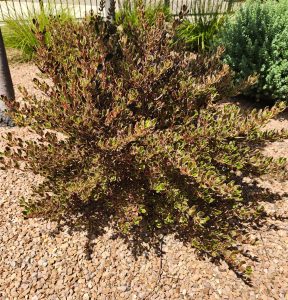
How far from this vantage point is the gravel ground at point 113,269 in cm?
284

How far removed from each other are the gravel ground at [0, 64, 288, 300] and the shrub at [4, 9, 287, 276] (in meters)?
0.23

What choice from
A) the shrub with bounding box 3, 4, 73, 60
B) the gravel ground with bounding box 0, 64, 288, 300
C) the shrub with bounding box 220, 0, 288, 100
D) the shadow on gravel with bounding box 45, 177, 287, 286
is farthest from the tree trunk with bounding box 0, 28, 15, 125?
the shrub with bounding box 220, 0, 288, 100

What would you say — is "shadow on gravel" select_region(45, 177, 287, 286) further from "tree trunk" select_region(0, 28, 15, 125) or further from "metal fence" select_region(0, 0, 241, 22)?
"metal fence" select_region(0, 0, 241, 22)

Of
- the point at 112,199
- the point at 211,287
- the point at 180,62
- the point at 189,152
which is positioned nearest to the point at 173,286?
the point at 211,287

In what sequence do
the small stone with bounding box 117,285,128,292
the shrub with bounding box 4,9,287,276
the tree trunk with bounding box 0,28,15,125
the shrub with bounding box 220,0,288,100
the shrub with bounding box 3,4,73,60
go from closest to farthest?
1. the shrub with bounding box 4,9,287,276
2. the small stone with bounding box 117,285,128,292
3. the tree trunk with bounding box 0,28,15,125
4. the shrub with bounding box 220,0,288,100
5. the shrub with bounding box 3,4,73,60

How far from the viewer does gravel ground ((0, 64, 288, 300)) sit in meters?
2.84

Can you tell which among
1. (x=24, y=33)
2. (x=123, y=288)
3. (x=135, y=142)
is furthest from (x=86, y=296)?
(x=24, y=33)

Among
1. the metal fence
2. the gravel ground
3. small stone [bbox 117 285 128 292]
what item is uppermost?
the metal fence

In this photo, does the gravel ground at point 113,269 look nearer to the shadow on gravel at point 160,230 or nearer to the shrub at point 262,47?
the shadow on gravel at point 160,230

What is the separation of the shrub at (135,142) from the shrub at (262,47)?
1850 millimetres

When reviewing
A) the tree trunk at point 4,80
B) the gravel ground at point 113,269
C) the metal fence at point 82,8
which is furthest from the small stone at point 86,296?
the metal fence at point 82,8

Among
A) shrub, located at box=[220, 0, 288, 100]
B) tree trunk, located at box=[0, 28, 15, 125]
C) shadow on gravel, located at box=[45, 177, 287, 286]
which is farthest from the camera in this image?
shrub, located at box=[220, 0, 288, 100]

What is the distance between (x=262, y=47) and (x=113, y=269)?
376 cm

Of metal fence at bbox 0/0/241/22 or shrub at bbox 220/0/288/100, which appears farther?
metal fence at bbox 0/0/241/22
